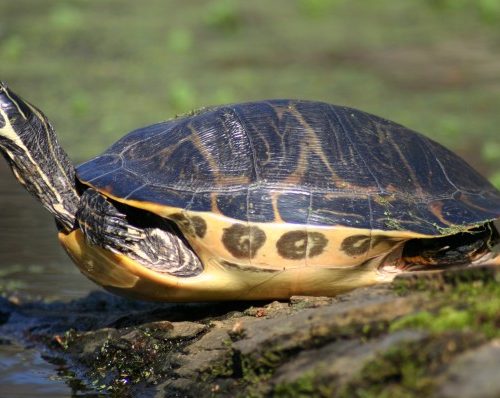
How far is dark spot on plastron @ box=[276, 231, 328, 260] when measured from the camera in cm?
529

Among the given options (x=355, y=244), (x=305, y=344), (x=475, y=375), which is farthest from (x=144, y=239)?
(x=475, y=375)

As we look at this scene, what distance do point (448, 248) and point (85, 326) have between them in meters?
2.49

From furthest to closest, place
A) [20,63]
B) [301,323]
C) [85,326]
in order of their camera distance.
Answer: [20,63], [85,326], [301,323]

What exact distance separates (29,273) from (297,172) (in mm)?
3442

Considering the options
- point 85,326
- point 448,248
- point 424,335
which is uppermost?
point 424,335

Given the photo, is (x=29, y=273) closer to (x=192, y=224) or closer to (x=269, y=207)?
(x=192, y=224)

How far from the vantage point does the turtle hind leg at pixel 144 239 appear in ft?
18.1

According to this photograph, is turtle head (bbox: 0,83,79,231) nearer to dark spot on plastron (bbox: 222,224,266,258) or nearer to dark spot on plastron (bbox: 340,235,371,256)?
dark spot on plastron (bbox: 222,224,266,258)

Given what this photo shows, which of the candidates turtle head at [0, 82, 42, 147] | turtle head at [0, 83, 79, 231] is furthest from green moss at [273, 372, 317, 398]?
turtle head at [0, 82, 42, 147]

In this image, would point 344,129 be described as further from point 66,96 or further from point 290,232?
point 66,96

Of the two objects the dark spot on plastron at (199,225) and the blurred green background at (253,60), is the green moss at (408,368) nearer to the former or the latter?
the dark spot on plastron at (199,225)

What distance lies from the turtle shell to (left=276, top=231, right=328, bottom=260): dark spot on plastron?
0.07 m

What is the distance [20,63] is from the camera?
16047 millimetres

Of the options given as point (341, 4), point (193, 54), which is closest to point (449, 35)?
point (341, 4)
